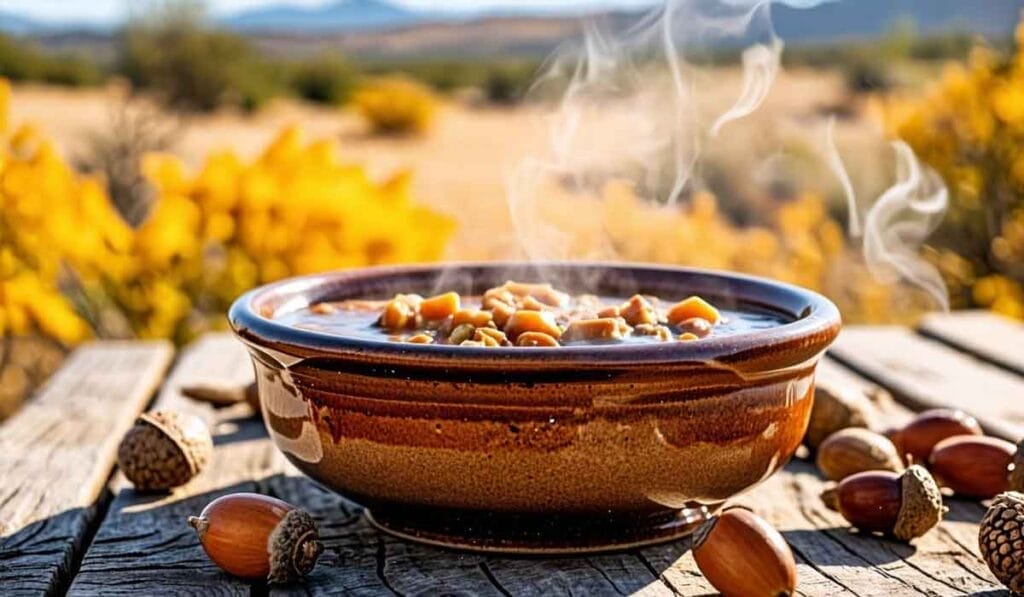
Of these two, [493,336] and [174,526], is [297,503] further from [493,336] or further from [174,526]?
[493,336]

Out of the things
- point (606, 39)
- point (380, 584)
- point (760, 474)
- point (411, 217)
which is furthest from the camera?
point (411, 217)

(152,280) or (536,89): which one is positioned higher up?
(536,89)

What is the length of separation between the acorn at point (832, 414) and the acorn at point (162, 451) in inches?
44.8

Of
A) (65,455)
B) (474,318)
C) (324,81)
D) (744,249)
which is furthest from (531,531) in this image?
(324,81)

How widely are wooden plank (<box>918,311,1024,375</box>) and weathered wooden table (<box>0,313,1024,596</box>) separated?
0.26 metres

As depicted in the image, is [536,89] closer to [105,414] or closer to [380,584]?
[105,414]

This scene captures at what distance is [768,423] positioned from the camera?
72.6 inches

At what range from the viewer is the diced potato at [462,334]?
1918mm

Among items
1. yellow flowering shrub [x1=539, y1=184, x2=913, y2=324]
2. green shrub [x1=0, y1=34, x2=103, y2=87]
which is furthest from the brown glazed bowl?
green shrub [x1=0, y1=34, x2=103, y2=87]

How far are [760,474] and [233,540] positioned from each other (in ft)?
2.49

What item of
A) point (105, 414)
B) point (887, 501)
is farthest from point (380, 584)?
point (105, 414)

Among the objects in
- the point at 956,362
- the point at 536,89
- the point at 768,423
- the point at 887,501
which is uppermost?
the point at 536,89

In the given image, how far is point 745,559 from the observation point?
1700mm

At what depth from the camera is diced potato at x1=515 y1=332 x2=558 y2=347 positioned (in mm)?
1823
